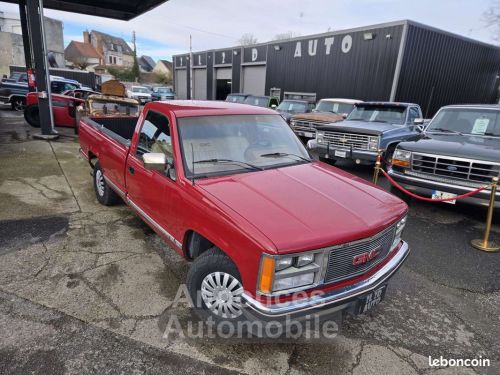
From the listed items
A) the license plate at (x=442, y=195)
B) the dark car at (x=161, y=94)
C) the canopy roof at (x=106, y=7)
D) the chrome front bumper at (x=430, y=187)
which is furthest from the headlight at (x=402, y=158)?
the dark car at (x=161, y=94)

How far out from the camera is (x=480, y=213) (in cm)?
577

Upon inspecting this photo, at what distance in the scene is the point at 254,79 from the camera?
25.1 meters

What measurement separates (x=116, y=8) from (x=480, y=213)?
14620 millimetres

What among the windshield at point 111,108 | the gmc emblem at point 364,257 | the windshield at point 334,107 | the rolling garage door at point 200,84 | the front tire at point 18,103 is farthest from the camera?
the rolling garage door at point 200,84

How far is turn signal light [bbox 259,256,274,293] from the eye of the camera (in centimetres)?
204

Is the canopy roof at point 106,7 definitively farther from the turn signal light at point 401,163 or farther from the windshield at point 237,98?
the turn signal light at point 401,163

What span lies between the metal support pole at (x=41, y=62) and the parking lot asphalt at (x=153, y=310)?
20.9 feet

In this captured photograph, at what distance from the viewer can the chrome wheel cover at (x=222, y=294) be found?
242cm

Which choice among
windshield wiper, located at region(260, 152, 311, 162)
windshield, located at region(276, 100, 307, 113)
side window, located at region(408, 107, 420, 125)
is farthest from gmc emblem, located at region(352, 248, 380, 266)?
windshield, located at region(276, 100, 307, 113)

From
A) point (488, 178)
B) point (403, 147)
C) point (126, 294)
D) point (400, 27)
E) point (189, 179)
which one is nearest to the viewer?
point (189, 179)

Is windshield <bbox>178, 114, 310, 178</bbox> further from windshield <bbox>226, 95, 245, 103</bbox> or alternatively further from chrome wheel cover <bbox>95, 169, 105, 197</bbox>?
windshield <bbox>226, 95, 245, 103</bbox>

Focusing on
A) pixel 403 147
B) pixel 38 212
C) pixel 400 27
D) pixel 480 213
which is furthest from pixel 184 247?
pixel 400 27

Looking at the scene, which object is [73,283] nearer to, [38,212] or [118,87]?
[38,212]

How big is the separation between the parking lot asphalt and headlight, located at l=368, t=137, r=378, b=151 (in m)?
2.67
